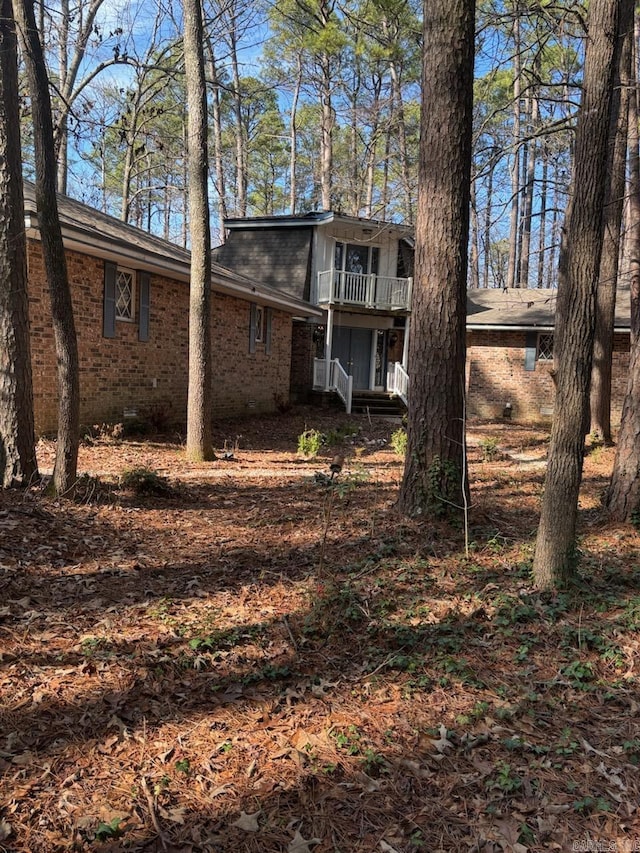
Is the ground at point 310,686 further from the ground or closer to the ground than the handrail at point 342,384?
closer to the ground

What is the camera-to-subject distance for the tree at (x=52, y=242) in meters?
5.45

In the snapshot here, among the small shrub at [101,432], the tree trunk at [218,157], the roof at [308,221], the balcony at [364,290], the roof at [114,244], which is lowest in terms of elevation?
the small shrub at [101,432]

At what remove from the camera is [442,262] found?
16.9ft

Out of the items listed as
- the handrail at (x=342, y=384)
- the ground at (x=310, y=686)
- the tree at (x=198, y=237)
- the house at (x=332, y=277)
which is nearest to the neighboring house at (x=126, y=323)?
the tree at (x=198, y=237)

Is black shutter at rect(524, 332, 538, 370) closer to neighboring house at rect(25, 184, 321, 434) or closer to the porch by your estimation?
the porch

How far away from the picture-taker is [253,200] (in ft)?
100

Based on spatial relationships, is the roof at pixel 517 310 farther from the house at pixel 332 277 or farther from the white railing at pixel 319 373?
the white railing at pixel 319 373

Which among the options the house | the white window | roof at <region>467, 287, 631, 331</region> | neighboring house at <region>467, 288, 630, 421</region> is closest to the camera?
the white window

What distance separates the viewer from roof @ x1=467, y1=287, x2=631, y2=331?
58.7 ft

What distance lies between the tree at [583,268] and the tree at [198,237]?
19.7 ft

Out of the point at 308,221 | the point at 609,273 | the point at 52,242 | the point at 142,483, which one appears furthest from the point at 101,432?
the point at 308,221

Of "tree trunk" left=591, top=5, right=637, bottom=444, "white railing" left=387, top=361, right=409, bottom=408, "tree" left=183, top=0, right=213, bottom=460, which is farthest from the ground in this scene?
"white railing" left=387, top=361, right=409, bottom=408

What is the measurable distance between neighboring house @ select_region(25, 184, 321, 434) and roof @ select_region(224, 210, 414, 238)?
4976 millimetres

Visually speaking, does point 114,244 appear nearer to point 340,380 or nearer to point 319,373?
point 340,380
